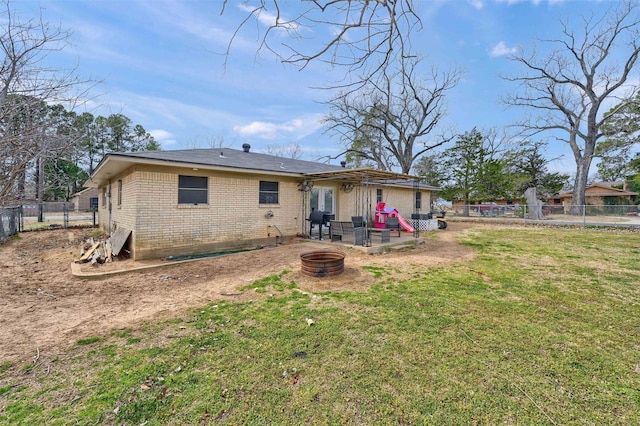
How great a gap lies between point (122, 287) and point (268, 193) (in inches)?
215

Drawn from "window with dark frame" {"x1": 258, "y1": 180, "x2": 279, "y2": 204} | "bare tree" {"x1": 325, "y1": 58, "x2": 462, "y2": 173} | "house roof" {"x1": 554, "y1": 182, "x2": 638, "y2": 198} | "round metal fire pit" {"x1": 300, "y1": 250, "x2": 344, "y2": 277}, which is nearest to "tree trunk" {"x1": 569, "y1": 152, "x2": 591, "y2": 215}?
"bare tree" {"x1": 325, "y1": 58, "x2": 462, "y2": 173}

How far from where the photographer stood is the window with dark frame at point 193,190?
25.5 feet

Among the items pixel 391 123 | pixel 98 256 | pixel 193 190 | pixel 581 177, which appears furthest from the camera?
pixel 391 123

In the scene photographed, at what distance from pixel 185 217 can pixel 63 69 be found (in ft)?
15.8

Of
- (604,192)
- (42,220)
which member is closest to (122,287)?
(42,220)

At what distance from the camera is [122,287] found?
17.1ft

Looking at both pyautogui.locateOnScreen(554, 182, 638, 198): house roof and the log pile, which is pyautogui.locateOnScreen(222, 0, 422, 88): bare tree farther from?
pyautogui.locateOnScreen(554, 182, 638, 198): house roof

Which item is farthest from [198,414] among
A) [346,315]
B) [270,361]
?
[346,315]

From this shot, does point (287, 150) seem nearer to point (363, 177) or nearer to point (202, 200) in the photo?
point (363, 177)

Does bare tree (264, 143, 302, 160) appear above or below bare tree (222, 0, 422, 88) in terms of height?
above

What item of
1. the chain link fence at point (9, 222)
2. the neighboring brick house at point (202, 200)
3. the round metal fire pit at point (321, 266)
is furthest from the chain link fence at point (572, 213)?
the chain link fence at point (9, 222)

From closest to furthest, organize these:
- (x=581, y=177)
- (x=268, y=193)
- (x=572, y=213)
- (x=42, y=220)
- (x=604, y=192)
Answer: (x=268, y=193), (x=42, y=220), (x=572, y=213), (x=581, y=177), (x=604, y=192)

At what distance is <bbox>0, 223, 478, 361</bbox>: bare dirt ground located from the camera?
3461 millimetres

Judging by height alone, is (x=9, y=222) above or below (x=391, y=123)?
below
